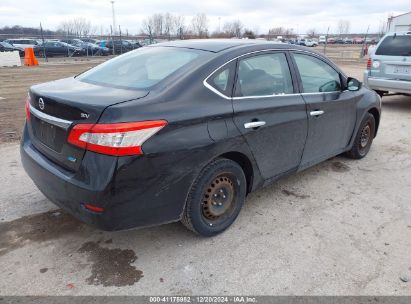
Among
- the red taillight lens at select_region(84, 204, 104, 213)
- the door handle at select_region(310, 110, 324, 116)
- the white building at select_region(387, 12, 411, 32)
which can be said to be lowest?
the red taillight lens at select_region(84, 204, 104, 213)

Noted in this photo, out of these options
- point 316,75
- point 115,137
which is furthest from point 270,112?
point 115,137

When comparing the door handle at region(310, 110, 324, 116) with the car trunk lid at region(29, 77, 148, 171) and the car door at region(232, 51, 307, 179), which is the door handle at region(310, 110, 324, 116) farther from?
the car trunk lid at region(29, 77, 148, 171)

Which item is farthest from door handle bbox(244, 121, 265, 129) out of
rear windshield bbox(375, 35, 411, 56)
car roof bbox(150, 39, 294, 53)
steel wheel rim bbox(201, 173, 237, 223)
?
rear windshield bbox(375, 35, 411, 56)

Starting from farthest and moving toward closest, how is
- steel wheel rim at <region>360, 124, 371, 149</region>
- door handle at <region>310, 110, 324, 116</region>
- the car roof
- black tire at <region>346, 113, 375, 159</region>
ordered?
1. steel wheel rim at <region>360, 124, 371, 149</region>
2. black tire at <region>346, 113, 375, 159</region>
3. door handle at <region>310, 110, 324, 116</region>
4. the car roof

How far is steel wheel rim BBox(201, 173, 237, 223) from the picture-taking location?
312 cm

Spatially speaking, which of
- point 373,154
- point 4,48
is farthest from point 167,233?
point 4,48

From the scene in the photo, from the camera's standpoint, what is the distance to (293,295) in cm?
258

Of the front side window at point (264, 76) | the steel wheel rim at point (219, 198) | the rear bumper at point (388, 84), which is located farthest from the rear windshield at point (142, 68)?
the rear bumper at point (388, 84)

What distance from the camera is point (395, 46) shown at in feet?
27.7

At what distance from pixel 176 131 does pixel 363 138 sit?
3.54 metres

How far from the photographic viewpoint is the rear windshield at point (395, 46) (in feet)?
26.9

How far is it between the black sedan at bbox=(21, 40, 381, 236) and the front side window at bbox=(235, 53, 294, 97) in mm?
10

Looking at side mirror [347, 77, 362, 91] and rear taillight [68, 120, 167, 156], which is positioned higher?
side mirror [347, 77, 362, 91]

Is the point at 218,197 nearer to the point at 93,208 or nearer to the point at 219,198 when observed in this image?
the point at 219,198
